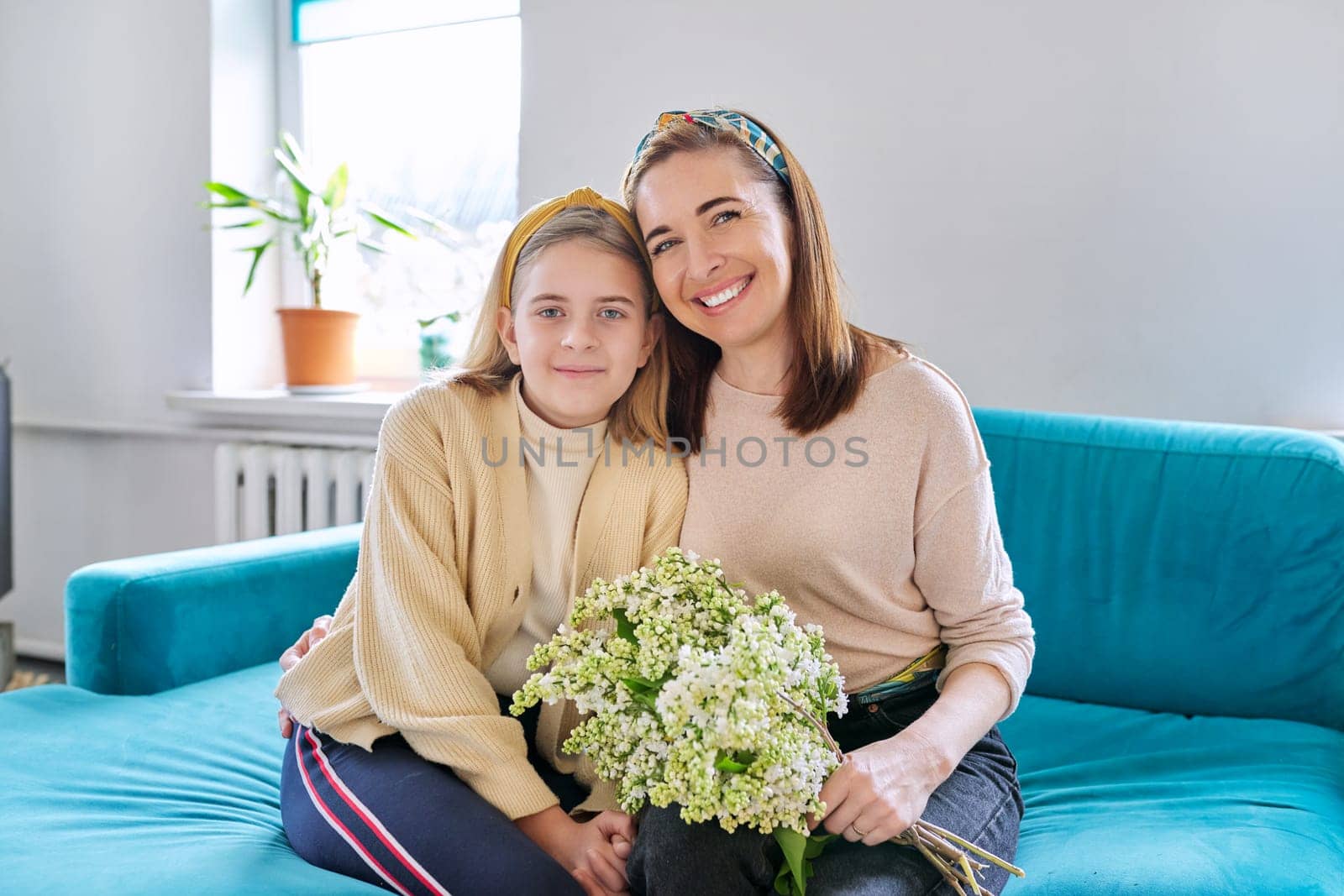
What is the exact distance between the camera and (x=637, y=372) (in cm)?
144

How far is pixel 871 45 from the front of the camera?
7.14 ft

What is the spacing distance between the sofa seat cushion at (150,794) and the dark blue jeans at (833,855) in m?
0.32

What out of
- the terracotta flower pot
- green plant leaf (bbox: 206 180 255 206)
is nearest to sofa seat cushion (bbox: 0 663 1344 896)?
the terracotta flower pot

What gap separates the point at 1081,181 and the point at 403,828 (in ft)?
5.48

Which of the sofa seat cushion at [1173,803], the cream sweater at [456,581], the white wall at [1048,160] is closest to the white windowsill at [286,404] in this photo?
the white wall at [1048,160]

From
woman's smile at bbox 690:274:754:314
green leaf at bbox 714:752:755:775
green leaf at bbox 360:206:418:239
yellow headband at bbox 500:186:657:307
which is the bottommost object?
→ green leaf at bbox 714:752:755:775

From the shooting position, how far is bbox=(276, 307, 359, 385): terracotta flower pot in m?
2.79

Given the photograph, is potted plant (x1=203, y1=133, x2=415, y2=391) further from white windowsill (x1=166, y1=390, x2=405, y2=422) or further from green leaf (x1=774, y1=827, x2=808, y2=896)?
green leaf (x1=774, y1=827, x2=808, y2=896)

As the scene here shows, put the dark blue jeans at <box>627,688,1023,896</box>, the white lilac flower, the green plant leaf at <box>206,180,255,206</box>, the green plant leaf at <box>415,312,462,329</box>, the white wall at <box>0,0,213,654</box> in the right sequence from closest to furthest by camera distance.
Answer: the white lilac flower → the dark blue jeans at <box>627,688,1023,896</box> → the green plant leaf at <box>415,312,462,329</box> → the green plant leaf at <box>206,180,255,206</box> → the white wall at <box>0,0,213,654</box>

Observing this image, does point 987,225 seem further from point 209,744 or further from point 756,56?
point 209,744

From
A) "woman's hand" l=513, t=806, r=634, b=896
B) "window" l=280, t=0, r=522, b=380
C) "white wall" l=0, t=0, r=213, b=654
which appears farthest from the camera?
"white wall" l=0, t=0, r=213, b=654

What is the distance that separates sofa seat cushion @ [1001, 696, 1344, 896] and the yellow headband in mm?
894

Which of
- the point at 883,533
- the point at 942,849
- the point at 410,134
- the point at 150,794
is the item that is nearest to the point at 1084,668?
the point at 883,533

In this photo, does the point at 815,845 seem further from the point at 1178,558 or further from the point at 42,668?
the point at 42,668
